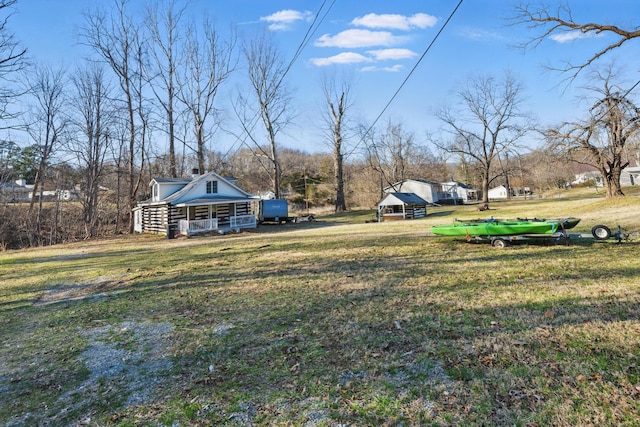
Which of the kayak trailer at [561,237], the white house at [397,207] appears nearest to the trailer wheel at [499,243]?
the kayak trailer at [561,237]

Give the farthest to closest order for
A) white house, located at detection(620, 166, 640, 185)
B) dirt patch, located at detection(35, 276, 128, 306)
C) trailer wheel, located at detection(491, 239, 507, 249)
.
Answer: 1. white house, located at detection(620, 166, 640, 185)
2. trailer wheel, located at detection(491, 239, 507, 249)
3. dirt patch, located at detection(35, 276, 128, 306)

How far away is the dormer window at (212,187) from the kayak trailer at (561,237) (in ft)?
64.9

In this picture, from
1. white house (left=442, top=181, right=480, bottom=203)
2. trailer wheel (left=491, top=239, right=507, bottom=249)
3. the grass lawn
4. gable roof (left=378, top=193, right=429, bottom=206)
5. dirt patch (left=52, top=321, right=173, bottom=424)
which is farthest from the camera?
white house (left=442, top=181, right=480, bottom=203)

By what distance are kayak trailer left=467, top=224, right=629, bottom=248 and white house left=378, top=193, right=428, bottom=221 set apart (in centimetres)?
1837

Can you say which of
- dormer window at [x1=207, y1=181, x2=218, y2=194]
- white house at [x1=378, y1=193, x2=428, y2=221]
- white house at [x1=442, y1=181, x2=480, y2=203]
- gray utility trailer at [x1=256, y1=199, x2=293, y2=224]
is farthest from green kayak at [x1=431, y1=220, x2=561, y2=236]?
white house at [x1=442, y1=181, x2=480, y2=203]

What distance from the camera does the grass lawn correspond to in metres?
2.81

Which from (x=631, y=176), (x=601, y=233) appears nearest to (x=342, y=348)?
(x=601, y=233)

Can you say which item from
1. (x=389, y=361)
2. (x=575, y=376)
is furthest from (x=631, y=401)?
(x=389, y=361)

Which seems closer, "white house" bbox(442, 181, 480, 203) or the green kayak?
the green kayak

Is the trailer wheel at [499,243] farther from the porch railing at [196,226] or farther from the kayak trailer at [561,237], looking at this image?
the porch railing at [196,226]

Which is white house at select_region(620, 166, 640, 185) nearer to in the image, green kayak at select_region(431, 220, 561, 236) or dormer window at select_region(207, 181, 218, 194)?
green kayak at select_region(431, 220, 561, 236)

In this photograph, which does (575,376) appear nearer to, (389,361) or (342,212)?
(389,361)

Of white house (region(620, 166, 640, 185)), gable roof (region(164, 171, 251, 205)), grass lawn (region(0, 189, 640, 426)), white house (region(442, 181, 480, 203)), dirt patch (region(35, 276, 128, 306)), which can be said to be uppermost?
white house (region(620, 166, 640, 185))

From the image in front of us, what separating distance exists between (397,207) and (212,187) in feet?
52.5
